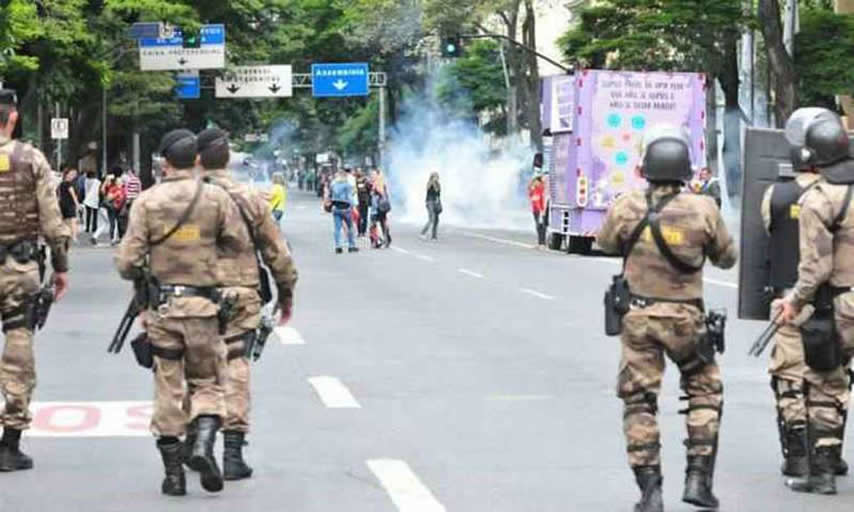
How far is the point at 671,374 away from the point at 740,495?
18.2ft

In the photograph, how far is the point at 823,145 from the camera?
8.72 meters

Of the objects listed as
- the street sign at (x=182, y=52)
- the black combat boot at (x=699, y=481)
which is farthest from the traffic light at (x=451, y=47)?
the black combat boot at (x=699, y=481)

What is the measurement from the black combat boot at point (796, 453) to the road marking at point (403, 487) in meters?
1.81

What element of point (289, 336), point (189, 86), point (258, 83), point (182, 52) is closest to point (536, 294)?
point (289, 336)

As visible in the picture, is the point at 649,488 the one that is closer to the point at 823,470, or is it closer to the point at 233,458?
the point at 823,470

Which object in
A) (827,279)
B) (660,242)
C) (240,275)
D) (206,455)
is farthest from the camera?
(240,275)

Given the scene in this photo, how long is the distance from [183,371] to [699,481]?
2.43 metres

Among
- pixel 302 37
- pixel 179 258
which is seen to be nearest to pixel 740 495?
pixel 179 258

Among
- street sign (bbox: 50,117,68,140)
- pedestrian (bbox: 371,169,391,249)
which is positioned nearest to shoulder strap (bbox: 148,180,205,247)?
pedestrian (bbox: 371,169,391,249)

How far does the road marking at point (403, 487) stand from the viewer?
8387mm

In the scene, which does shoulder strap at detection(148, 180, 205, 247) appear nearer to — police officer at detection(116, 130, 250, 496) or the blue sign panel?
police officer at detection(116, 130, 250, 496)

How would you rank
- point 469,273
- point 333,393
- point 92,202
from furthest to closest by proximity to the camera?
point 92,202
point 469,273
point 333,393

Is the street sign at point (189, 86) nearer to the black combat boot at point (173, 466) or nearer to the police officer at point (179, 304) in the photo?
the police officer at point (179, 304)

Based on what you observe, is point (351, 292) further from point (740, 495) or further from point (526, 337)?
point (740, 495)
